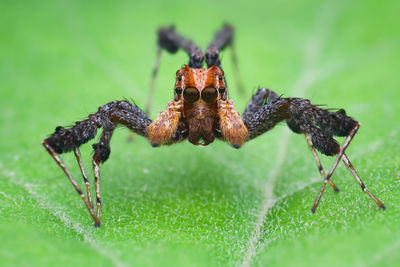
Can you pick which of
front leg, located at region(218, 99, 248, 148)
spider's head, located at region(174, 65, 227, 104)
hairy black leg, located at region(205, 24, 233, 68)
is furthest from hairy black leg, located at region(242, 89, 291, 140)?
hairy black leg, located at region(205, 24, 233, 68)

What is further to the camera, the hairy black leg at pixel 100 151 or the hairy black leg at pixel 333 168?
the hairy black leg at pixel 100 151

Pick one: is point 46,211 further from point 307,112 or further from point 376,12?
point 376,12

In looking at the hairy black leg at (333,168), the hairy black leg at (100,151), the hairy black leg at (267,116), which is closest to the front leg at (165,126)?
the hairy black leg at (100,151)

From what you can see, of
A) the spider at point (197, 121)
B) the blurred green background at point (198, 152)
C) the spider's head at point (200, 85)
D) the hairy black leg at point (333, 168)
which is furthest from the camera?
the spider's head at point (200, 85)

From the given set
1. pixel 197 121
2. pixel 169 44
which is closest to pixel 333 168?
pixel 197 121

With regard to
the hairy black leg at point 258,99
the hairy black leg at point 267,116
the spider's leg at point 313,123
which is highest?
the hairy black leg at point 258,99

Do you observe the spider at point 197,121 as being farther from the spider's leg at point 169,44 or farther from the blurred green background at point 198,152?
the spider's leg at point 169,44

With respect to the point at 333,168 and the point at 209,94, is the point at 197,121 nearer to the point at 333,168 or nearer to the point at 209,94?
the point at 209,94
